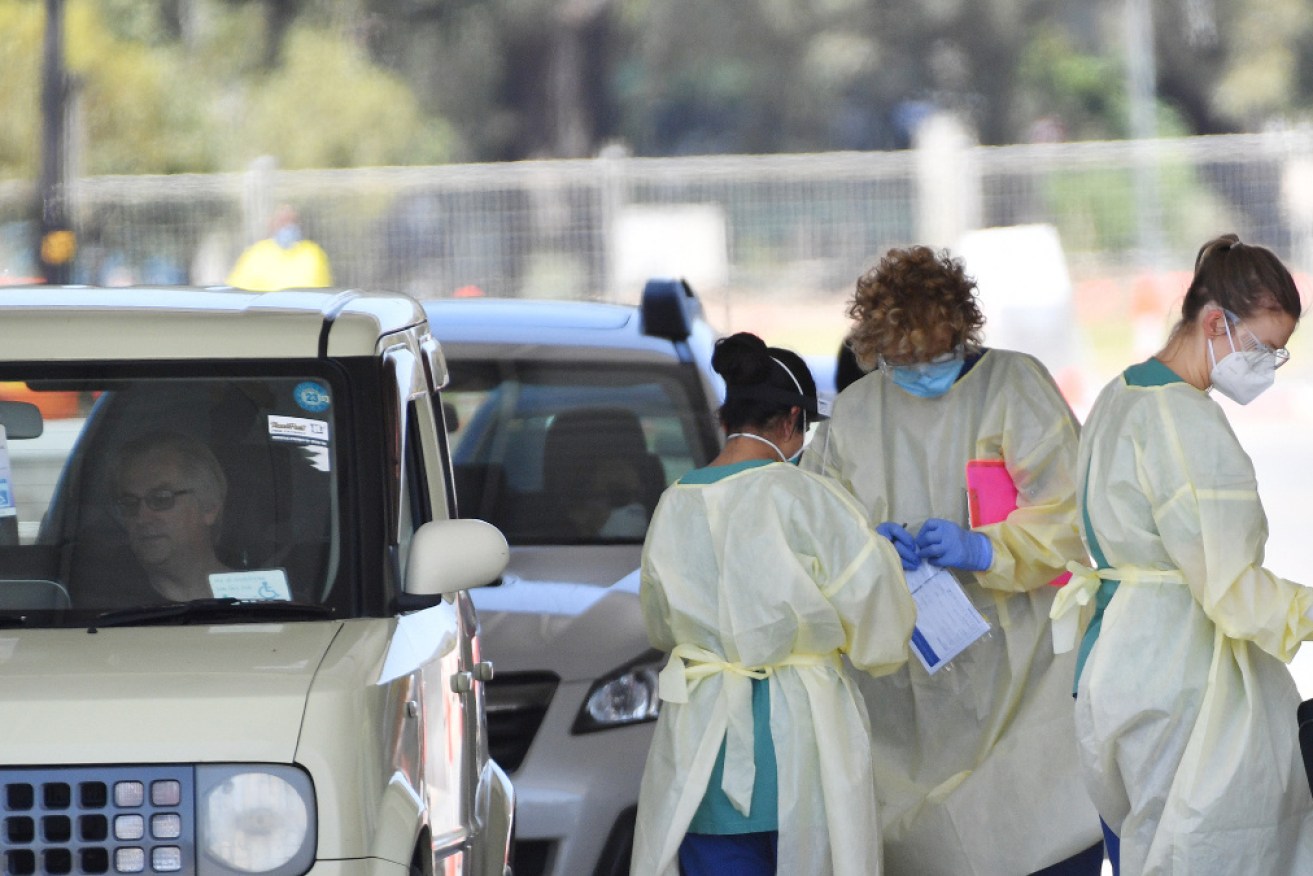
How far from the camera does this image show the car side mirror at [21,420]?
12.9 ft

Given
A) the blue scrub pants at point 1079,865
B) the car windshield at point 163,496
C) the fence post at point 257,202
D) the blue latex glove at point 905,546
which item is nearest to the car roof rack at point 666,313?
the blue latex glove at point 905,546

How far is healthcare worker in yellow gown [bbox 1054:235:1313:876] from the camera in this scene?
4207mm

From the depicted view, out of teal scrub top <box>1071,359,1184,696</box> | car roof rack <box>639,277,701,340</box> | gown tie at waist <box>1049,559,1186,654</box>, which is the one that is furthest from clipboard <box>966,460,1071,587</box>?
car roof rack <box>639,277,701,340</box>

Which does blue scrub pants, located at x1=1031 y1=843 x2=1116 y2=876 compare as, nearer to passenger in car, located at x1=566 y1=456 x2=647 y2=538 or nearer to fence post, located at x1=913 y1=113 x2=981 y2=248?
passenger in car, located at x1=566 y1=456 x2=647 y2=538

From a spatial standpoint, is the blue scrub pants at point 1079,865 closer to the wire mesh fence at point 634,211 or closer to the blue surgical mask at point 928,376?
the blue surgical mask at point 928,376

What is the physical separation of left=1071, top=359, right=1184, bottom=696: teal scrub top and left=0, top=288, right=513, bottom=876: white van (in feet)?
4.36

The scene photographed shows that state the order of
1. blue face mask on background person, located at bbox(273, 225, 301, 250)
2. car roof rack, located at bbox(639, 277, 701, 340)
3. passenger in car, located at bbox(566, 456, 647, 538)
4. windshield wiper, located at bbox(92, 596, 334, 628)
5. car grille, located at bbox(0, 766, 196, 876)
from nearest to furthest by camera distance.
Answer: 1. car grille, located at bbox(0, 766, 196, 876)
2. windshield wiper, located at bbox(92, 596, 334, 628)
3. passenger in car, located at bbox(566, 456, 647, 538)
4. car roof rack, located at bbox(639, 277, 701, 340)
5. blue face mask on background person, located at bbox(273, 225, 301, 250)

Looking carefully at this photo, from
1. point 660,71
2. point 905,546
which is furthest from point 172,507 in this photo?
point 660,71

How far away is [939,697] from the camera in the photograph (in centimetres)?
535

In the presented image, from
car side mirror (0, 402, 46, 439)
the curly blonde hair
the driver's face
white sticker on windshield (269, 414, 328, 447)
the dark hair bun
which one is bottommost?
the driver's face

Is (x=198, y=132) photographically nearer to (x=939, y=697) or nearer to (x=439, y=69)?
(x=439, y=69)

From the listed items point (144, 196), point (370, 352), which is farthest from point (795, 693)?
point (144, 196)

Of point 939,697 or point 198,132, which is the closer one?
point 939,697

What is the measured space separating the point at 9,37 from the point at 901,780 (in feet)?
91.7
